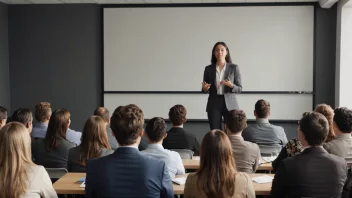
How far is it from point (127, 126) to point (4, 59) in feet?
20.7

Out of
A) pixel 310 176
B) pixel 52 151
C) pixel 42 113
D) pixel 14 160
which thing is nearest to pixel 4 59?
pixel 42 113

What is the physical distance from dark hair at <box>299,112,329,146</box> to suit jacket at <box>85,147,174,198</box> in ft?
3.09

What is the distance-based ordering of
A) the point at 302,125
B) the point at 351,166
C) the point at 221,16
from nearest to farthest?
the point at 302,125 → the point at 351,166 → the point at 221,16

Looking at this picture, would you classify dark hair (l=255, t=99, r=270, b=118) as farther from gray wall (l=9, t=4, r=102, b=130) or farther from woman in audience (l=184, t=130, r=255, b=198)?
gray wall (l=9, t=4, r=102, b=130)

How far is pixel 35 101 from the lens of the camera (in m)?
7.86

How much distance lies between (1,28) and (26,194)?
240 inches

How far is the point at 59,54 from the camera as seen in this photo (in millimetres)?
7738

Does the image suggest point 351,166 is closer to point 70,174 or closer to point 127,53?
point 70,174

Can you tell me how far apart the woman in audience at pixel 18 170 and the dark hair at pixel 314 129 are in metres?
1.58

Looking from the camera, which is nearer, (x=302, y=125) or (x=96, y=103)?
(x=302, y=125)

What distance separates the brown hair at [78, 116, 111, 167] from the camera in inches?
126

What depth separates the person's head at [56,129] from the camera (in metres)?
3.62

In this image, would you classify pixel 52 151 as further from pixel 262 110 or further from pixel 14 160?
pixel 262 110

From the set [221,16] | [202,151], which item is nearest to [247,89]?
[221,16]
